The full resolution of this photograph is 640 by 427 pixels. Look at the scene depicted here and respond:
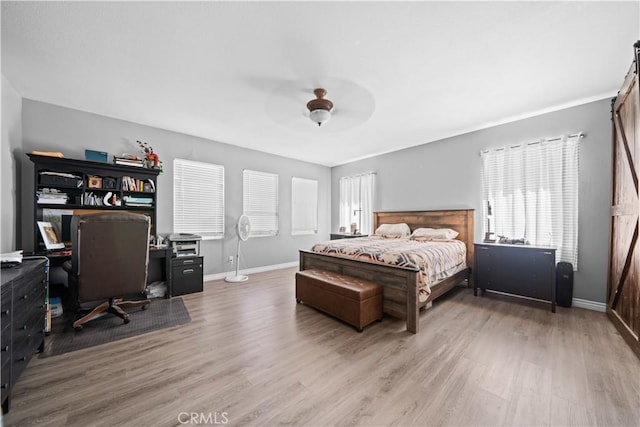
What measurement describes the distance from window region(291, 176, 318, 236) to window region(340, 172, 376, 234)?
2.36ft

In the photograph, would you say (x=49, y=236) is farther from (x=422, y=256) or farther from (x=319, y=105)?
(x=422, y=256)

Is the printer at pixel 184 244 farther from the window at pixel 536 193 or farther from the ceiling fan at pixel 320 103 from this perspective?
the window at pixel 536 193

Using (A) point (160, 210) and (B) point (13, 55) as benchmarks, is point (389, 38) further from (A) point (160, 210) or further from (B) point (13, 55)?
(A) point (160, 210)

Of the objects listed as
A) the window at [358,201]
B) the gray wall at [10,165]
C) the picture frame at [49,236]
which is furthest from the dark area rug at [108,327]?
the window at [358,201]

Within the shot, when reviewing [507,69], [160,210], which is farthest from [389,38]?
[160,210]

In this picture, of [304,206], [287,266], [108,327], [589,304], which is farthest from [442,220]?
[108,327]

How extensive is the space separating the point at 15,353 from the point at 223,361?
123 centimetres

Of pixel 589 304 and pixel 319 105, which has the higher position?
pixel 319 105

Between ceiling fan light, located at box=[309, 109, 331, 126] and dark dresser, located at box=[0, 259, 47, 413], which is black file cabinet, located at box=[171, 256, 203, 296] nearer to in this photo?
dark dresser, located at box=[0, 259, 47, 413]

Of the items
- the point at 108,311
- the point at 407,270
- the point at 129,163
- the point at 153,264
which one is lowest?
the point at 108,311

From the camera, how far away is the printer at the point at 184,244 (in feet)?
12.1

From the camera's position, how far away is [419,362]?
1.89m

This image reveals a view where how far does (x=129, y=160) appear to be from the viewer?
11.1ft

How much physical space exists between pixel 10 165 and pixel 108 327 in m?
2.15
